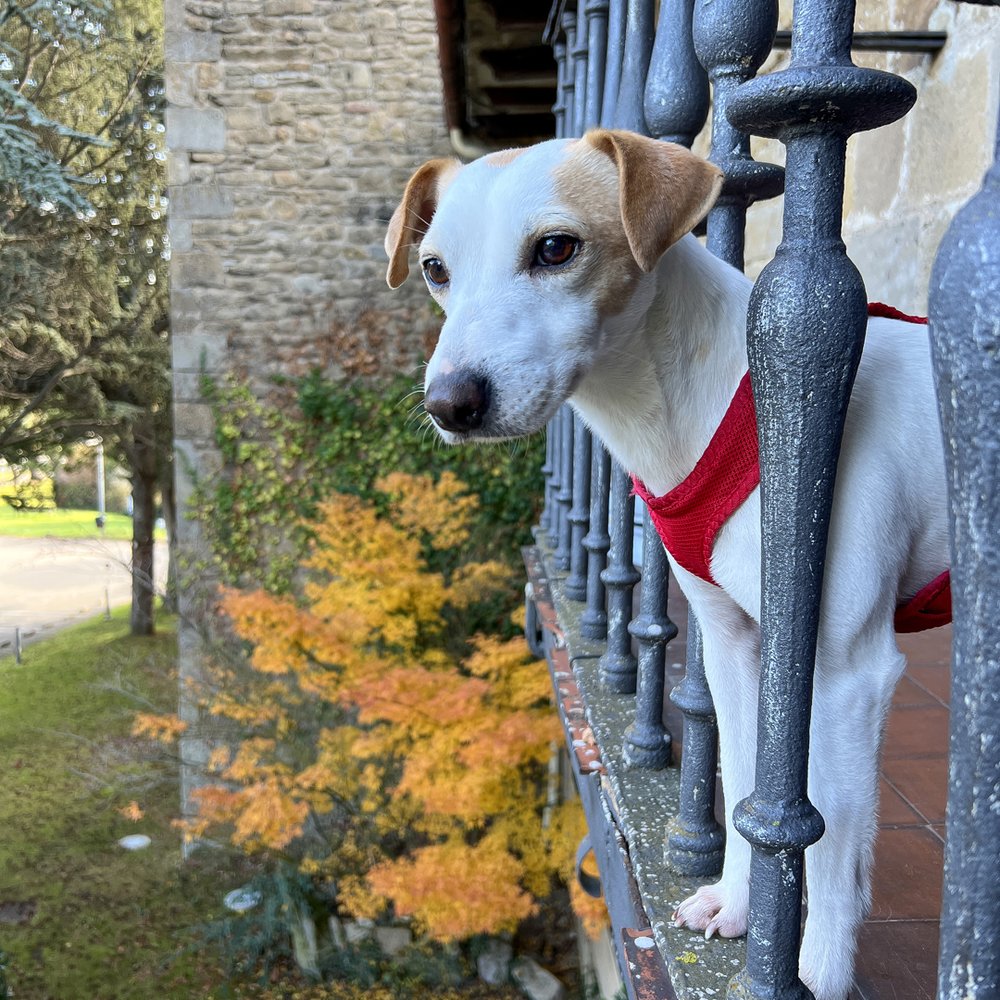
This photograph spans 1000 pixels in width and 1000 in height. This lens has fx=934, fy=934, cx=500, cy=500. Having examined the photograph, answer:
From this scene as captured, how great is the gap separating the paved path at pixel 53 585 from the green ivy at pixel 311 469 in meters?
8.89

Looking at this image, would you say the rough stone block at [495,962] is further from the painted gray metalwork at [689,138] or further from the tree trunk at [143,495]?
the tree trunk at [143,495]

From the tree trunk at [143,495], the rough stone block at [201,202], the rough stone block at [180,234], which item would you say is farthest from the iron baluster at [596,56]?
the tree trunk at [143,495]

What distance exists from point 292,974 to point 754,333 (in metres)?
8.29

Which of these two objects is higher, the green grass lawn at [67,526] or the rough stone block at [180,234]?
the rough stone block at [180,234]

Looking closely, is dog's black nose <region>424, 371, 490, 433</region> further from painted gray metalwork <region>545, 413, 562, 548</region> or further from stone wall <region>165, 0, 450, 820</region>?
stone wall <region>165, 0, 450, 820</region>

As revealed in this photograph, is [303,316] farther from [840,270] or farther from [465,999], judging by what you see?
[840,270]

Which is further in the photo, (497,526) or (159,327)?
(159,327)

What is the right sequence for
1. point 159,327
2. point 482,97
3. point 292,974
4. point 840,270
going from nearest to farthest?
point 840,270 < point 482,97 < point 292,974 < point 159,327

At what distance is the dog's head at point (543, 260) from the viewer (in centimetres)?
117

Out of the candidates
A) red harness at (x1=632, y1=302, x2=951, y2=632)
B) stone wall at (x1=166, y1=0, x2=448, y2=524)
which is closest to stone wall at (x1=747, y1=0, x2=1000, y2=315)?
red harness at (x1=632, y1=302, x2=951, y2=632)

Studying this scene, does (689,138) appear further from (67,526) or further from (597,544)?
(67,526)

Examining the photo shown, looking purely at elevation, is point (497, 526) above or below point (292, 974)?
above

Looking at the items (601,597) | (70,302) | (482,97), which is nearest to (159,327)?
(70,302)

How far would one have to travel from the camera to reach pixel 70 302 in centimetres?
1147
